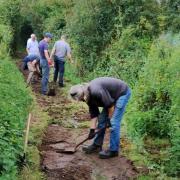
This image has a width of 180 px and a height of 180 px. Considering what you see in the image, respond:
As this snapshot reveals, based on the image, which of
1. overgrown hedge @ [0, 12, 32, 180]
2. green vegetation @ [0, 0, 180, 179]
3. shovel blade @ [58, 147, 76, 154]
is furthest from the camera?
shovel blade @ [58, 147, 76, 154]

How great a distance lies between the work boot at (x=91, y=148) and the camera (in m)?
8.69

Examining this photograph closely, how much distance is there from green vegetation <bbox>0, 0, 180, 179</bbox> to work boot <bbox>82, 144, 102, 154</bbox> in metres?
0.75

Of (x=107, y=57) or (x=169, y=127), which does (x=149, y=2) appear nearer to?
(x=107, y=57)

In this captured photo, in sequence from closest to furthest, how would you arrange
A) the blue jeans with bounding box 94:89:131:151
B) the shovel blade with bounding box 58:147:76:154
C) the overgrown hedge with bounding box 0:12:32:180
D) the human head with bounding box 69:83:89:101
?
the overgrown hedge with bounding box 0:12:32:180 < the human head with bounding box 69:83:89:101 < the blue jeans with bounding box 94:89:131:151 < the shovel blade with bounding box 58:147:76:154

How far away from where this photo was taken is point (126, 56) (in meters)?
16.0

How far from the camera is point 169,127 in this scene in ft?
29.9

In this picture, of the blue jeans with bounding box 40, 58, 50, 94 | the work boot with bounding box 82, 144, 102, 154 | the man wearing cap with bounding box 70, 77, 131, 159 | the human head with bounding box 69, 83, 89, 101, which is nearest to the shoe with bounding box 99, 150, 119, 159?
the man wearing cap with bounding box 70, 77, 131, 159

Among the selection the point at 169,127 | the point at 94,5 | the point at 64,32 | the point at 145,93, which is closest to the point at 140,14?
the point at 94,5

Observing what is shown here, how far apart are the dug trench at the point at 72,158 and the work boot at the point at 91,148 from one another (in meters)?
0.09

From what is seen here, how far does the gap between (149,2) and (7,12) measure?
32.6 feet

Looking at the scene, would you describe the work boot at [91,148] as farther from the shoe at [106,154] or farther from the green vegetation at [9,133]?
the green vegetation at [9,133]

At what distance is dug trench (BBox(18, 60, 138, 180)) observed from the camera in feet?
25.5

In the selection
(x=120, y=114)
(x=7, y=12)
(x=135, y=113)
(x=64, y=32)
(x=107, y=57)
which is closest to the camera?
(x=120, y=114)

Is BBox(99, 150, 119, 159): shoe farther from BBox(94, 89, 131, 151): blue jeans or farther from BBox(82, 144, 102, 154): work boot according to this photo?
BBox(82, 144, 102, 154): work boot
